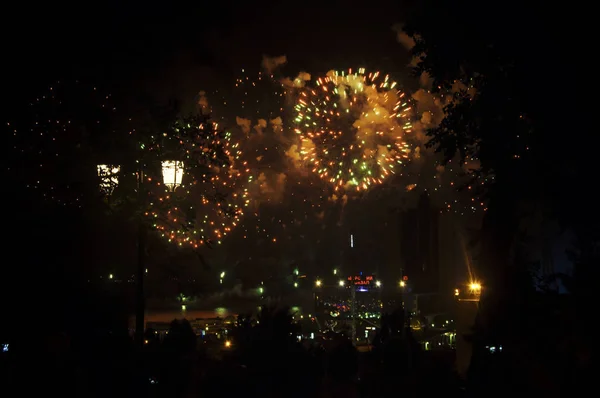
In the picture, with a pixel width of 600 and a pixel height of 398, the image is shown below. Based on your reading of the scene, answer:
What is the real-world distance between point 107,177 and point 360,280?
14813mm

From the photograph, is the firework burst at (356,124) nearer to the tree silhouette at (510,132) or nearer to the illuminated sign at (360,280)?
the illuminated sign at (360,280)

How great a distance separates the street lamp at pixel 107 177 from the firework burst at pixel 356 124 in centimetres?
1479

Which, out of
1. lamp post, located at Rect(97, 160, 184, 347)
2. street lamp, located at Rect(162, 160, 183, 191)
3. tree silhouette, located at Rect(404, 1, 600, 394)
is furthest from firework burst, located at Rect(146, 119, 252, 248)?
tree silhouette, located at Rect(404, 1, 600, 394)

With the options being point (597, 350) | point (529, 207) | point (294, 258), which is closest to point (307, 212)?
point (294, 258)

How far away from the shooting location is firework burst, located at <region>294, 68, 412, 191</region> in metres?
24.4

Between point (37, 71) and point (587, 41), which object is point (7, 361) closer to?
point (37, 71)

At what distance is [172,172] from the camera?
42.8ft

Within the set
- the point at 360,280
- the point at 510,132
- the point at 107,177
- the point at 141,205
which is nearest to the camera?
the point at 510,132

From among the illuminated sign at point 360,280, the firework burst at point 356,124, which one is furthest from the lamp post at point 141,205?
the firework burst at point 356,124

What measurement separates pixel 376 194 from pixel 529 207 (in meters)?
25.2

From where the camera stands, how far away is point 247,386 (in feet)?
27.0

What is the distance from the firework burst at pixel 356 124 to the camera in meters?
24.4

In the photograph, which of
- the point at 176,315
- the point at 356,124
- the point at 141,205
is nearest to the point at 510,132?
the point at 141,205

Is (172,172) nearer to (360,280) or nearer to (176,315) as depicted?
(360,280)
